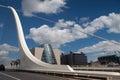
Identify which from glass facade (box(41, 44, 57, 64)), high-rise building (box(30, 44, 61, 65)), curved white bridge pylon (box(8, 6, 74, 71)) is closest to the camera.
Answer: curved white bridge pylon (box(8, 6, 74, 71))

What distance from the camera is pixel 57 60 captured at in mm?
181875

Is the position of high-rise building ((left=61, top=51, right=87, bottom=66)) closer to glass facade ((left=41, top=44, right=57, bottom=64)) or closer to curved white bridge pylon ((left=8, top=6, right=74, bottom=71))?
glass facade ((left=41, top=44, right=57, bottom=64))

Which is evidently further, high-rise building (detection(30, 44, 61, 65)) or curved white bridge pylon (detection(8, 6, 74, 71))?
high-rise building (detection(30, 44, 61, 65))

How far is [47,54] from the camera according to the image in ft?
605

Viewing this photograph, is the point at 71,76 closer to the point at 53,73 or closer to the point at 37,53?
the point at 53,73

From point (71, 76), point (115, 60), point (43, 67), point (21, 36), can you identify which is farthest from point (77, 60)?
point (71, 76)

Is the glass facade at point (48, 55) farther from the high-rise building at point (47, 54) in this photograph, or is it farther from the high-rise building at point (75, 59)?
the high-rise building at point (75, 59)

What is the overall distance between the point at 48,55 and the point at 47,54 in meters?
1.33

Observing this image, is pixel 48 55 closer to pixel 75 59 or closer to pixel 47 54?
pixel 47 54

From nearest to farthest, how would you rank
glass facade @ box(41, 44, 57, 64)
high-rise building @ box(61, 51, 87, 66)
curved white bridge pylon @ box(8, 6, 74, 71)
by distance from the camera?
curved white bridge pylon @ box(8, 6, 74, 71) → glass facade @ box(41, 44, 57, 64) → high-rise building @ box(61, 51, 87, 66)

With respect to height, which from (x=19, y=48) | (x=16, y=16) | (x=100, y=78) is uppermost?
(x=16, y=16)

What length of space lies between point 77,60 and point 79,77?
526 feet

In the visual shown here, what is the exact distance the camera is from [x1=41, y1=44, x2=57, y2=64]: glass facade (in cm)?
18105

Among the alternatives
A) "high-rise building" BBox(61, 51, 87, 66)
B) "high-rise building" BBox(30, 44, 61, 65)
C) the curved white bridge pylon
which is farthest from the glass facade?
the curved white bridge pylon
